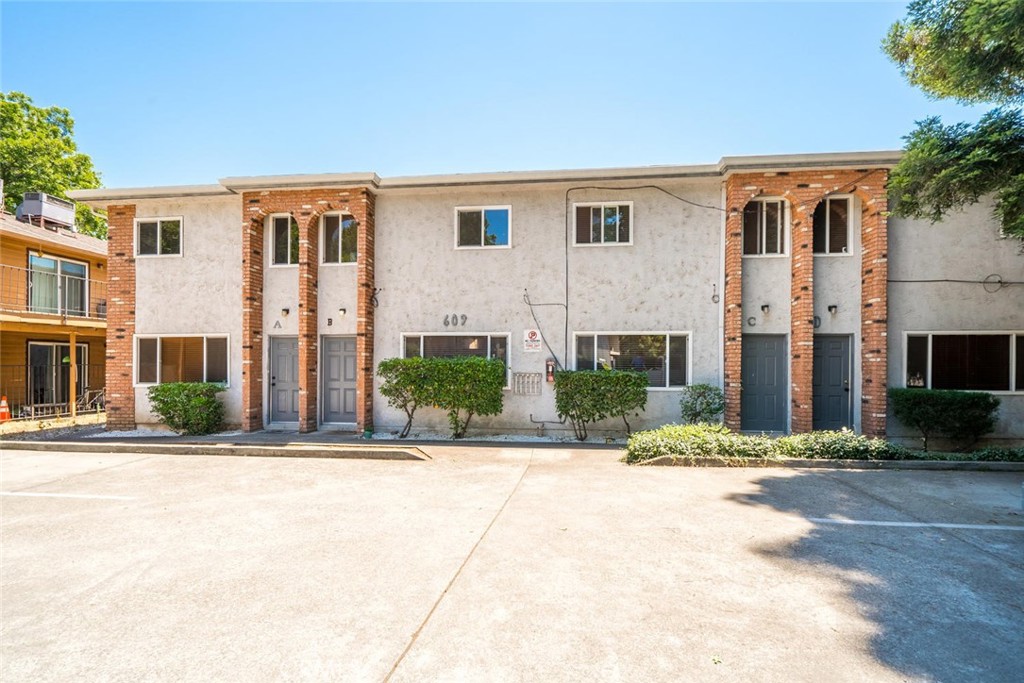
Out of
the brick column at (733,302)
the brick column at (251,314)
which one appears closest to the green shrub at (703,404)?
the brick column at (733,302)

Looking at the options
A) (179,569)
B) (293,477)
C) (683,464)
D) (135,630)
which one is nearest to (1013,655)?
(683,464)

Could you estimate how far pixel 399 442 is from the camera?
959cm

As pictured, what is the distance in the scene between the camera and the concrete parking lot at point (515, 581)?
2.74m

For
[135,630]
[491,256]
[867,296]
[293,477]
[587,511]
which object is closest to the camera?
[135,630]

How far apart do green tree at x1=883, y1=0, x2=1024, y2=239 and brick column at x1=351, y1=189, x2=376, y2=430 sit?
9696mm

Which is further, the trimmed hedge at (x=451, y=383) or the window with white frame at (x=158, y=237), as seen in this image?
the window with white frame at (x=158, y=237)

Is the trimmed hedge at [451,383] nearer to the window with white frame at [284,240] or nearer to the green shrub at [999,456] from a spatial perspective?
the window with white frame at [284,240]

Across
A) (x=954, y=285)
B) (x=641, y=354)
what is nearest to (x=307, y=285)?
(x=641, y=354)

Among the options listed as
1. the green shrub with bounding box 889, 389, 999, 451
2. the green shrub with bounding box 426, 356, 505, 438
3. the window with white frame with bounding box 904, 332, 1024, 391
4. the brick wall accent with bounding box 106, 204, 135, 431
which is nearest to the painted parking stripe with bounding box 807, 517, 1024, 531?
the green shrub with bounding box 889, 389, 999, 451

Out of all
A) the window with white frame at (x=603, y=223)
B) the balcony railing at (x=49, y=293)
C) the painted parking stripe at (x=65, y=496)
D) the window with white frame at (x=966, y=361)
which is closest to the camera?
the painted parking stripe at (x=65, y=496)

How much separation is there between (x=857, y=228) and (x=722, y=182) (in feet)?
9.32

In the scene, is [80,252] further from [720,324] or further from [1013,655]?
[1013,655]

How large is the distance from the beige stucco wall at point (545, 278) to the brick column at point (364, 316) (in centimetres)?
25

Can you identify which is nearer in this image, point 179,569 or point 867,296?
point 179,569
